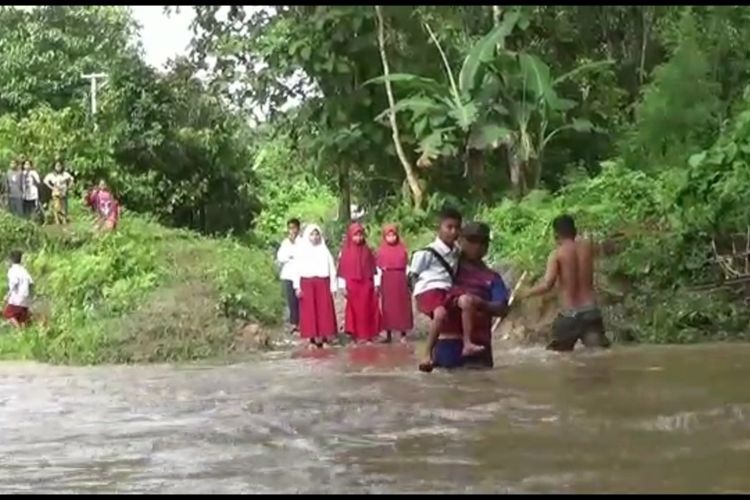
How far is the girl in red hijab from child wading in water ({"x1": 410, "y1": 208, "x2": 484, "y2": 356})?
5602 mm

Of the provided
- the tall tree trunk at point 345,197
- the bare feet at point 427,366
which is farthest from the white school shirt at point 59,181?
the bare feet at point 427,366

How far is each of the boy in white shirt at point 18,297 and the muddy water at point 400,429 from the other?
4639mm

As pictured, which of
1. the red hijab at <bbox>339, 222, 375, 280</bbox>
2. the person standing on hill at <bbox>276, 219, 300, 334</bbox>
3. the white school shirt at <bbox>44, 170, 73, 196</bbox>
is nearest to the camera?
the red hijab at <bbox>339, 222, 375, 280</bbox>

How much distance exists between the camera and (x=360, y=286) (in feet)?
Result: 48.4

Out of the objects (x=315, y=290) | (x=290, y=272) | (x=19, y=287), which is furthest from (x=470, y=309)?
(x=19, y=287)

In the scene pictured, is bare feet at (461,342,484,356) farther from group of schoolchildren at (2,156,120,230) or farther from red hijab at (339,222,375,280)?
group of schoolchildren at (2,156,120,230)

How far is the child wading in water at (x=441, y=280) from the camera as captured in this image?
8.89m

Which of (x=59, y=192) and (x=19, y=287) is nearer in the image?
(x=19, y=287)

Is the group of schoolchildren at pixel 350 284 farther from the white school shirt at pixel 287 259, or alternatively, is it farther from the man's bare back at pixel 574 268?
the man's bare back at pixel 574 268

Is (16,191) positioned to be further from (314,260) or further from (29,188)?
(314,260)

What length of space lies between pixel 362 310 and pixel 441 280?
5879 millimetres

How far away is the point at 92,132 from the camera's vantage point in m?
27.3

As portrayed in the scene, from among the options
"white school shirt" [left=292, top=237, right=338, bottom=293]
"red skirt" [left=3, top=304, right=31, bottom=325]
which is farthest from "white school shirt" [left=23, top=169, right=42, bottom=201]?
"white school shirt" [left=292, top=237, right=338, bottom=293]

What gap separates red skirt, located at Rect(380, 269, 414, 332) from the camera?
14.8 metres
